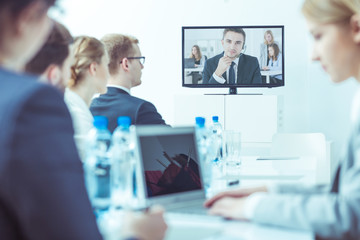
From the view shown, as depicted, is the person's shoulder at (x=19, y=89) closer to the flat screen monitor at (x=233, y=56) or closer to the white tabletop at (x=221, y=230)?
the white tabletop at (x=221, y=230)

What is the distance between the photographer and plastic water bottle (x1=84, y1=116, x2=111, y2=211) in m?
1.54

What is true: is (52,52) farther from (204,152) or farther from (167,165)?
(204,152)

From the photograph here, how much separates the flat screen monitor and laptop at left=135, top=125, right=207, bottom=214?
3.50 meters

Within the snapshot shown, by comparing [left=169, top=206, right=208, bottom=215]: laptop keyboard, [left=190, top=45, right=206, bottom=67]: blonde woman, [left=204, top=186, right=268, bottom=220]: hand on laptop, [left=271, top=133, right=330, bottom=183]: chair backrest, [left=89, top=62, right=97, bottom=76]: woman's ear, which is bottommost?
[left=271, top=133, right=330, bottom=183]: chair backrest

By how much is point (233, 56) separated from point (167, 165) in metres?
3.60

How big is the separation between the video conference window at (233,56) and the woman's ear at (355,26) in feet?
12.4

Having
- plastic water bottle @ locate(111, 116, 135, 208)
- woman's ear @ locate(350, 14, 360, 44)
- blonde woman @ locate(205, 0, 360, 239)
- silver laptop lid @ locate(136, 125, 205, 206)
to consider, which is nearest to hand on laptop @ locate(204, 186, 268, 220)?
blonde woman @ locate(205, 0, 360, 239)

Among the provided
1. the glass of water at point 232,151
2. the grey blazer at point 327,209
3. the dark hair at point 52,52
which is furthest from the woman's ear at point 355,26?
the glass of water at point 232,151

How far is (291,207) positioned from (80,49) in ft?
6.09

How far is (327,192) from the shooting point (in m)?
1.45

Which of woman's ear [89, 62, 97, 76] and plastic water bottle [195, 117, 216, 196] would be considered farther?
woman's ear [89, 62, 97, 76]

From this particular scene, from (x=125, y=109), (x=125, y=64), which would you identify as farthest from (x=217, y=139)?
(x=125, y=64)

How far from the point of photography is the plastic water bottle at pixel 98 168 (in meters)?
1.54

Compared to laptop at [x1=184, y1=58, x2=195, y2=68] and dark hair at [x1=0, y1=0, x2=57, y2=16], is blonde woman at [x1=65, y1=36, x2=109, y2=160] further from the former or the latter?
Answer: laptop at [x1=184, y1=58, x2=195, y2=68]
